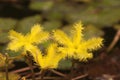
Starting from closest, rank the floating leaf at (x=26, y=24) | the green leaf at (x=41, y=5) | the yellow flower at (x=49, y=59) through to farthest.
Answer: the yellow flower at (x=49, y=59)
the floating leaf at (x=26, y=24)
the green leaf at (x=41, y=5)

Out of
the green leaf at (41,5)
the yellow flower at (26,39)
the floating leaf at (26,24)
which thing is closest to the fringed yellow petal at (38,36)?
the yellow flower at (26,39)

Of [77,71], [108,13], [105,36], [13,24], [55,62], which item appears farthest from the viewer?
[108,13]

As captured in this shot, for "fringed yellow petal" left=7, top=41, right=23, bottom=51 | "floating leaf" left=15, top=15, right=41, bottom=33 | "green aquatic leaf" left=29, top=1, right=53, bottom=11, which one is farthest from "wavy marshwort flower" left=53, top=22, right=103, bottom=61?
"green aquatic leaf" left=29, top=1, right=53, bottom=11

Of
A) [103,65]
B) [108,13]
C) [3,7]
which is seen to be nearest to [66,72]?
[103,65]

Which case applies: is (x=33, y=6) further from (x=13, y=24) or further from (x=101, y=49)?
(x=101, y=49)

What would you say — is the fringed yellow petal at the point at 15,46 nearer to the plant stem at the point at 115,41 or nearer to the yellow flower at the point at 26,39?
the yellow flower at the point at 26,39

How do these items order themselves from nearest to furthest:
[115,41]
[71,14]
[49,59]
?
[49,59] < [115,41] < [71,14]

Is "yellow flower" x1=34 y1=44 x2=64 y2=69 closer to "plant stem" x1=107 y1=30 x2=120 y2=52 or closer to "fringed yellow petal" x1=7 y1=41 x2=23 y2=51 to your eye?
"fringed yellow petal" x1=7 y1=41 x2=23 y2=51

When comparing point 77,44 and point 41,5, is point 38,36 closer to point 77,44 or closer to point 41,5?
point 77,44

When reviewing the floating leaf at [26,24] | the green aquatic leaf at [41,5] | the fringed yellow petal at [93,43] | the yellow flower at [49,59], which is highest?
the green aquatic leaf at [41,5]

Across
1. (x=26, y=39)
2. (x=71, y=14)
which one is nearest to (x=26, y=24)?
(x=71, y=14)

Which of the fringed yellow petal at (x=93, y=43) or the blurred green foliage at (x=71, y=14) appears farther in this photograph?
the blurred green foliage at (x=71, y=14)
